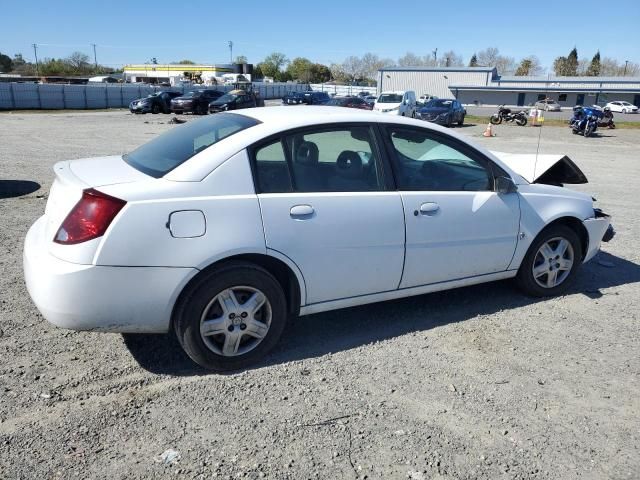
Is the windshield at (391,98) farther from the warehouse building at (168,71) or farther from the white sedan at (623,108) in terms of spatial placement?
the warehouse building at (168,71)

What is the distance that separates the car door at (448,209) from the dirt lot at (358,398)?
499 millimetres

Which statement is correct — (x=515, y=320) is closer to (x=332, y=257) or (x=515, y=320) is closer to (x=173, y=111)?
(x=332, y=257)

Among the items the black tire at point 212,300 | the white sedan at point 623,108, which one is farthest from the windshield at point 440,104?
the white sedan at point 623,108

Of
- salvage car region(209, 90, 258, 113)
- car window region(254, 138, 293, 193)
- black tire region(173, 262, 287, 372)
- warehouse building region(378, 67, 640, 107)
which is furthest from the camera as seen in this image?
warehouse building region(378, 67, 640, 107)

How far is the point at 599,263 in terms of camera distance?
580 cm

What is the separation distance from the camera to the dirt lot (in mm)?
2645

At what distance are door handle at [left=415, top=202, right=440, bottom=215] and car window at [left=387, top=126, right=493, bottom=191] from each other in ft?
0.43

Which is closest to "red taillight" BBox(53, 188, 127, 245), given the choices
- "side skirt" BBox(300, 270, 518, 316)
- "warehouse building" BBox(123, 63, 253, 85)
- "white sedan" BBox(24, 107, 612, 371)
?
"white sedan" BBox(24, 107, 612, 371)

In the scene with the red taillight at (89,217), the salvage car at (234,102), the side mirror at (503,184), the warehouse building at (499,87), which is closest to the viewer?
the red taillight at (89,217)

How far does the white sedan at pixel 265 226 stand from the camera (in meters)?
2.99

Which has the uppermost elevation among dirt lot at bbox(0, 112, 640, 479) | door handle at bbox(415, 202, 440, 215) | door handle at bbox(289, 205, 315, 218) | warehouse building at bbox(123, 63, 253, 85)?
warehouse building at bbox(123, 63, 253, 85)

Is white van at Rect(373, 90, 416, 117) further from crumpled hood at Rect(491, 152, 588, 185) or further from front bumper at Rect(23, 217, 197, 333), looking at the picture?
front bumper at Rect(23, 217, 197, 333)

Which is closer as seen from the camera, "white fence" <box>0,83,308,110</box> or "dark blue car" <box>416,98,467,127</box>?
"dark blue car" <box>416,98,467,127</box>

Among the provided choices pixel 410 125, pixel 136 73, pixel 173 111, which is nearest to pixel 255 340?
pixel 410 125
